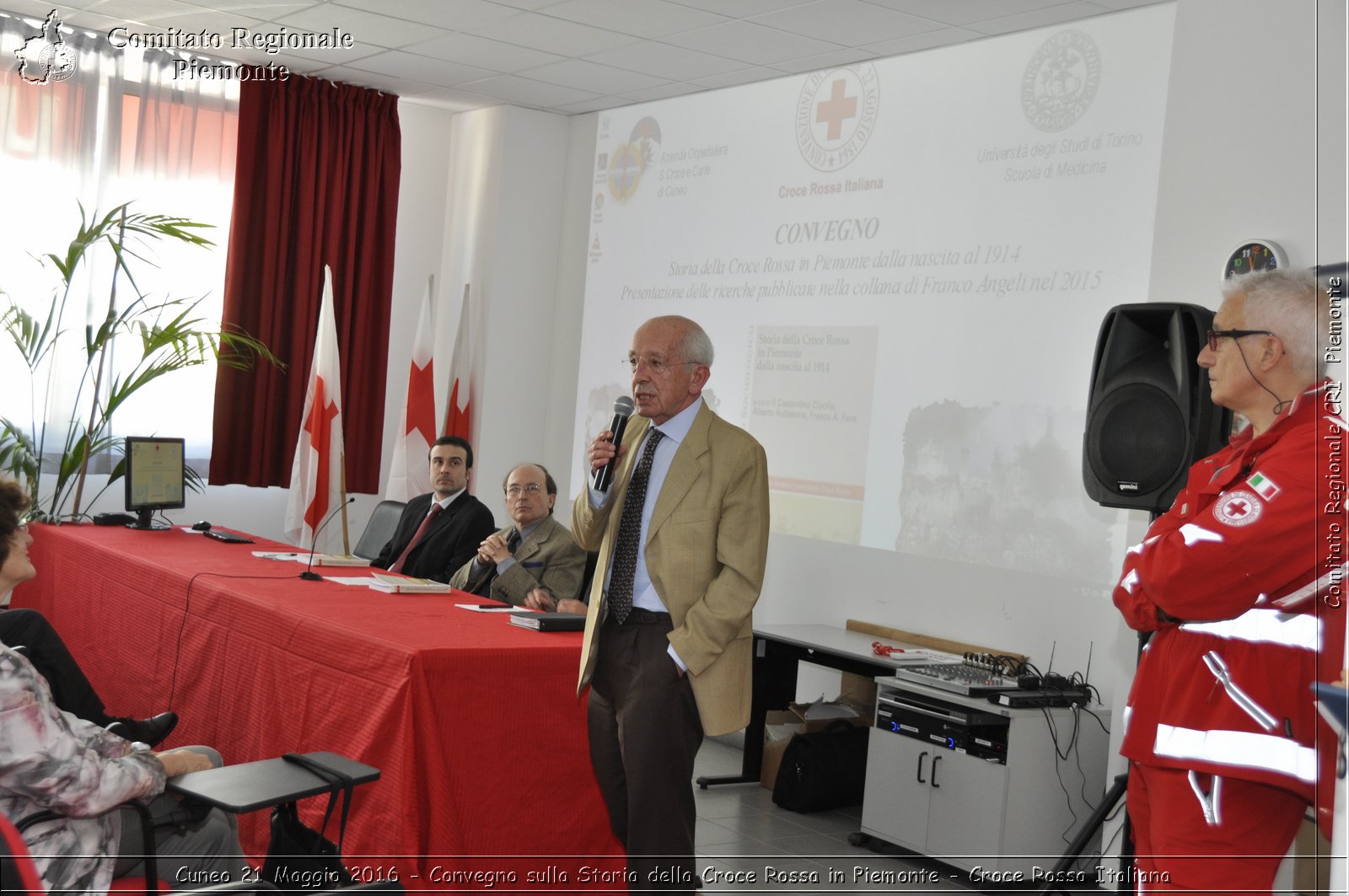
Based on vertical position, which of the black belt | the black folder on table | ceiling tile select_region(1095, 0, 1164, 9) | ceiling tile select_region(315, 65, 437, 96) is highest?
ceiling tile select_region(315, 65, 437, 96)

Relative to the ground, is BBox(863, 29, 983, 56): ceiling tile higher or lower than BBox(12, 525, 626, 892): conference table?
higher

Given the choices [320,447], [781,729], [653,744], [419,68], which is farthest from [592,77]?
[653,744]

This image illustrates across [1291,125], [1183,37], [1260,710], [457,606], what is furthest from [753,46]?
[1260,710]

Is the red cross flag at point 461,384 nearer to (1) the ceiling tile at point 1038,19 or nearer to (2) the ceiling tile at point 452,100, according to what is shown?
(2) the ceiling tile at point 452,100

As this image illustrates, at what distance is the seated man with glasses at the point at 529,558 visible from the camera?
436 centimetres

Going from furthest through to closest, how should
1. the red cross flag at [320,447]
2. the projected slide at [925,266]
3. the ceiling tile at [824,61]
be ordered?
the red cross flag at [320,447]
the ceiling tile at [824,61]
the projected slide at [925,266]

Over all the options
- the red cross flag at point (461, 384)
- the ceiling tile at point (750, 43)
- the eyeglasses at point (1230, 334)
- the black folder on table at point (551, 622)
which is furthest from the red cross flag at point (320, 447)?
the eyeglasses at point (1230, 334)

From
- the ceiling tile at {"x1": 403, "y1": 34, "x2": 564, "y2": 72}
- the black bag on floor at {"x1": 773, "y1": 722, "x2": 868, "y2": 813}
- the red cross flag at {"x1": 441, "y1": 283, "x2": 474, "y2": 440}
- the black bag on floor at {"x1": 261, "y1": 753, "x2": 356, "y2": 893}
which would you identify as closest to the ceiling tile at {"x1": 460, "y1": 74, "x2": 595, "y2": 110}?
the ceiling tile at {"x1": 403, "y1": 34, "x2": 564, "y2": 72}

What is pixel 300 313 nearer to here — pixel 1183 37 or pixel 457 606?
pixel 457 606

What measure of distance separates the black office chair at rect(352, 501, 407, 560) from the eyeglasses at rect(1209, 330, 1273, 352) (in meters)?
4.15

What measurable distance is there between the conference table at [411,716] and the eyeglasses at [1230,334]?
1.78m

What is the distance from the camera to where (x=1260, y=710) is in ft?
6.79

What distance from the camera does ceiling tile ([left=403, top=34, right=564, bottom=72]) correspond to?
5988mm

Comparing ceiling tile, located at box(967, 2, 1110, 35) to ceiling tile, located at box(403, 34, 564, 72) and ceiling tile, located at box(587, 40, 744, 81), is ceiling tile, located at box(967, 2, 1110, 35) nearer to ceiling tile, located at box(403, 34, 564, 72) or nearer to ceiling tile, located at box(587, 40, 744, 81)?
ceiling tile, located at box(587, 40, 744, 81)
